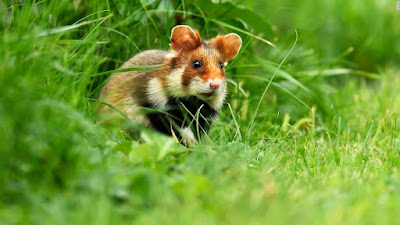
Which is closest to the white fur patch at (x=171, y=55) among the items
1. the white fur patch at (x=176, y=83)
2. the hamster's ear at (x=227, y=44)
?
the white fur patch at (x=176, y=83)

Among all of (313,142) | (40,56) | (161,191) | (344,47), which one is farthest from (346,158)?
(344,47)

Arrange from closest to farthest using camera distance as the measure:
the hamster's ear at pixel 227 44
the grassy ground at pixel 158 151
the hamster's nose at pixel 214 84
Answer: the grassy ground at pixel 158 151, the hamster's nose at pixel 214 84, the hamster's ear at pixel 227 44

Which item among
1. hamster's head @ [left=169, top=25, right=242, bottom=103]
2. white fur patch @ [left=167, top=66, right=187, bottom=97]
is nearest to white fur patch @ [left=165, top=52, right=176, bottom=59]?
hamster's head @ [left=169, top=25, right=242, bottom=103]

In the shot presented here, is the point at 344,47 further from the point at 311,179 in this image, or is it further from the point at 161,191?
the point at 161,191

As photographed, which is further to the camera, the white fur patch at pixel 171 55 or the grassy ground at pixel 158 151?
the white fur patch at pixel 171 55

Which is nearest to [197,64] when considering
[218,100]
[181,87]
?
[181,87]

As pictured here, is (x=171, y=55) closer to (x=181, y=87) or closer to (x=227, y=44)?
(x=181, y=87)

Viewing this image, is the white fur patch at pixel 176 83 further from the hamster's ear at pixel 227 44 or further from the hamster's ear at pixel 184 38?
the hamster's ear at pixel 227 44

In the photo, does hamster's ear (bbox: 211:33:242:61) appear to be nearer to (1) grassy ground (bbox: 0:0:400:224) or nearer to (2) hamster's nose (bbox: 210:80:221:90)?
(1) grassy ground (bbox: 0:0:400:224)
